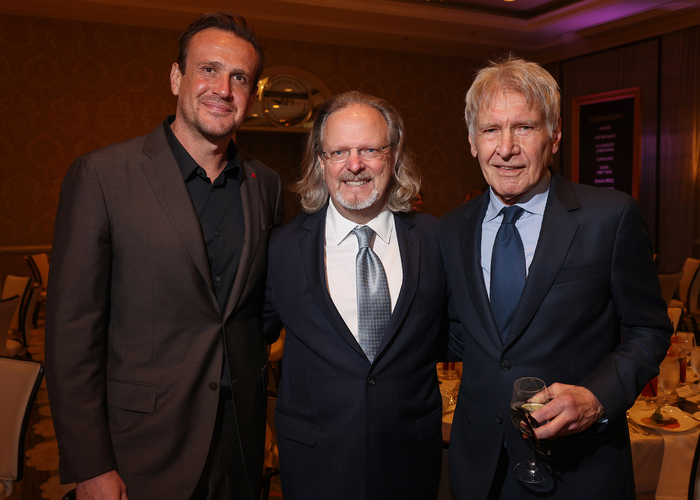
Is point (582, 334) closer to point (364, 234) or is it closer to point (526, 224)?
point (526, 224)

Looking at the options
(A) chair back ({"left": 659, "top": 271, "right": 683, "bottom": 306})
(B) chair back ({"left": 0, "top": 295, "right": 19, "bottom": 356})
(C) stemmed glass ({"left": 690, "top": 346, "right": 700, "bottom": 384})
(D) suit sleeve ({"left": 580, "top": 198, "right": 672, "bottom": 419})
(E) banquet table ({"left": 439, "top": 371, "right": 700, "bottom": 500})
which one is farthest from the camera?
(A) chair back ({"left": 659, "top": 271, "right": 683, "bottom": 306})

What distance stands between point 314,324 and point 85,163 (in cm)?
84

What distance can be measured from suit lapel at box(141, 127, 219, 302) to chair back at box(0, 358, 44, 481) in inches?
52.0

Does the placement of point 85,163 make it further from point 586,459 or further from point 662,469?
point 662,469

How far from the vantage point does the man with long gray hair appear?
1.61 m

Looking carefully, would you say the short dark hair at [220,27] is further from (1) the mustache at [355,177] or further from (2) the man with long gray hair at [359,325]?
(1) the mustache at [355,177]

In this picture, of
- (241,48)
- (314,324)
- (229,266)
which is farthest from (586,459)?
(241,48)

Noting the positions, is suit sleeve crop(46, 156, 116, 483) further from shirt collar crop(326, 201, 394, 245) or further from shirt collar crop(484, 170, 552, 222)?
shirt collar crop(484, 170, 552, 222)

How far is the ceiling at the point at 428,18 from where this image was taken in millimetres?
7086

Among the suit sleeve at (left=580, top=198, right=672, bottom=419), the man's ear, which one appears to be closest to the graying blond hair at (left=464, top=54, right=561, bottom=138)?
the suit sleeve at (left=580, top=198, right=672, bottom=419)

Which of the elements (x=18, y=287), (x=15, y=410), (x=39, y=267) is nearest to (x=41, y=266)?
(x=39, y=267)

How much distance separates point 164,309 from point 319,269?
0.49 meters

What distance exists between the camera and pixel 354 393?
5.31 ft

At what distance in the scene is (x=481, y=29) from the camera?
825cm
